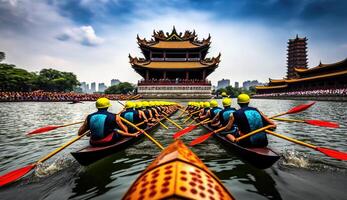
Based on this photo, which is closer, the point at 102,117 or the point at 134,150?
the point at 102,117

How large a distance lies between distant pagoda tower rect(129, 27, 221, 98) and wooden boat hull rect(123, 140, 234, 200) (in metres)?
35.8

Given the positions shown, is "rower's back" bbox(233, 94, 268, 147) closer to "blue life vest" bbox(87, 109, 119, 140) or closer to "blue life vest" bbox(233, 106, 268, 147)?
"blue life vest" bbox(233, 106, 268, 147)

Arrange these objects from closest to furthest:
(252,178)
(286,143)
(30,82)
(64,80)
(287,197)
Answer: (287,197) → (252,178) → (286,143) → (30,82) → (64,80)

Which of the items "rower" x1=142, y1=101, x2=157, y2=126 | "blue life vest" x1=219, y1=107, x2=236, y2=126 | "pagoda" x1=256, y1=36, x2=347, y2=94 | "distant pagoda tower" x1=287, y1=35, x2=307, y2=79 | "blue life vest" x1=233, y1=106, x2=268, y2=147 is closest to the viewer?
"blue life vest" x1=233, y1=106, x2=268, y2=147

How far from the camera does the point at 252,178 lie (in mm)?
4398

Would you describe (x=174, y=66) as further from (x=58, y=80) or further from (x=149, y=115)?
(x=58, y=80)

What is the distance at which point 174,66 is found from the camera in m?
39.4

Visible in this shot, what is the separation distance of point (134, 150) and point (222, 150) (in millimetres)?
2709

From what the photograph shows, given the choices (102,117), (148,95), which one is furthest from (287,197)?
(148,95)

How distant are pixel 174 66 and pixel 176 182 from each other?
38449 mm

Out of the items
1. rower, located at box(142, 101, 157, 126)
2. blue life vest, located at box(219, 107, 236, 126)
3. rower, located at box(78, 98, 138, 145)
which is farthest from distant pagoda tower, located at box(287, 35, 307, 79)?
rower, located at box(78, 98, 138, 145)

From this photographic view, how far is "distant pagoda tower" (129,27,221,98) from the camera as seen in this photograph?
38000 millimetres

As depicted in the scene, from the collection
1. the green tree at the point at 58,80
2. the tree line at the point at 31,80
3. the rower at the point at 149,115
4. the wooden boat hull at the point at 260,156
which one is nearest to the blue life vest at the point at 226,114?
the wooden boat hull at the point at 260,156

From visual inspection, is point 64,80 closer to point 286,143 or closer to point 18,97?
point 18,97
